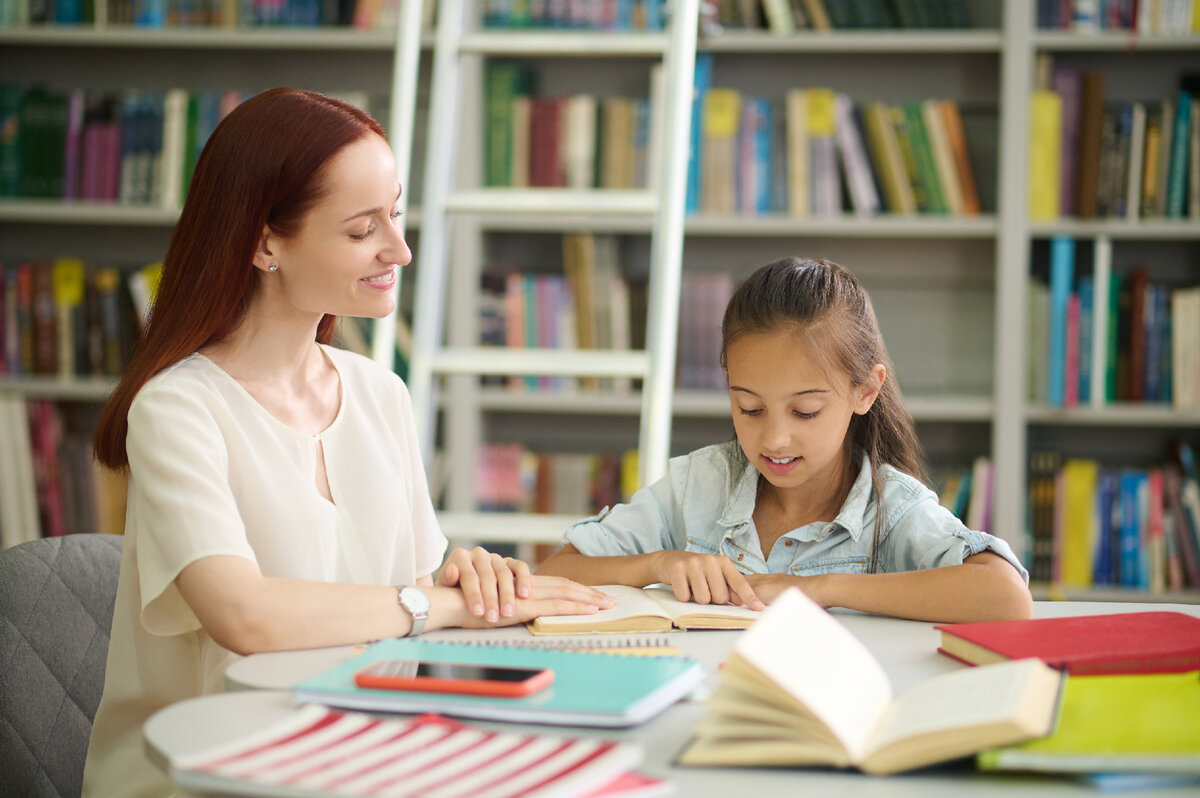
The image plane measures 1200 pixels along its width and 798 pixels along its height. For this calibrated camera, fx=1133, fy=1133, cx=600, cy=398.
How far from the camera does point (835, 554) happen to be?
1328mm

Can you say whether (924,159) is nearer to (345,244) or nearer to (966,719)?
(345,244)

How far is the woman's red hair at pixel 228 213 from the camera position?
3.77 ft

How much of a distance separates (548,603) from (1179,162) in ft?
6.85

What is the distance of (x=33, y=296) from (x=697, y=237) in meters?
1.67

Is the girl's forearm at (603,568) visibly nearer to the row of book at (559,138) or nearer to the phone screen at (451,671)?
the phone screen at (451,671)

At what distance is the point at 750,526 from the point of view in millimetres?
1368

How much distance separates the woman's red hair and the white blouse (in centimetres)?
4

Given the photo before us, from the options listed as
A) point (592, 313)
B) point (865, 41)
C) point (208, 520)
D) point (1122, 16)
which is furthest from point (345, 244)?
point (1122, 16)

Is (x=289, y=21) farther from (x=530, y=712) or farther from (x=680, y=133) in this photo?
(x=530, y=712)

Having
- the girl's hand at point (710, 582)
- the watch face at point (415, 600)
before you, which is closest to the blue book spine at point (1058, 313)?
the girl's hand at point (710, 582)

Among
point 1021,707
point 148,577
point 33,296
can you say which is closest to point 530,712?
point 1021,707

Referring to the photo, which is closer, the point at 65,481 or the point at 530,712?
the point at 530,712

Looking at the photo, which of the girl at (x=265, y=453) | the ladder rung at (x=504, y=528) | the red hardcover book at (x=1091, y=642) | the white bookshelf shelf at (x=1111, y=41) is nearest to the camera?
the red hardcover book at (x=1091, y=642)

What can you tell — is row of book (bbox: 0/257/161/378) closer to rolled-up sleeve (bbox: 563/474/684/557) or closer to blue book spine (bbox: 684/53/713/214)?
blue book spine (bbox: 684/53/713/214)
